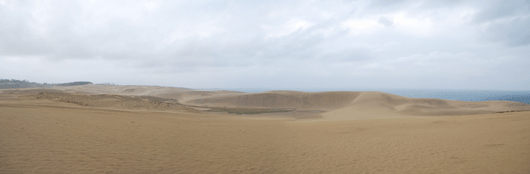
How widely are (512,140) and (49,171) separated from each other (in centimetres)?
1395

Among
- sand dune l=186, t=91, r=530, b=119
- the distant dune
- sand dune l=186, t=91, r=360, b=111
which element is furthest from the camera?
sand dune l=186, t=91, r=360, b=111

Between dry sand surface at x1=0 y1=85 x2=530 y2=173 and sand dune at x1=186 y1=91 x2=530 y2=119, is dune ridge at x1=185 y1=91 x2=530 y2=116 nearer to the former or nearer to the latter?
sand dune at x1=186 y1=91 x2=530 y2=119

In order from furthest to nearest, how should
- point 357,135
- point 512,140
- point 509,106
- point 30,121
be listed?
1. point 509,106
2. point 357,135
3. point 30,121
4. point 512,140

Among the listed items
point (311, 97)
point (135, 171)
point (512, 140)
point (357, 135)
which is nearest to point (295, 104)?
point (311, 97)

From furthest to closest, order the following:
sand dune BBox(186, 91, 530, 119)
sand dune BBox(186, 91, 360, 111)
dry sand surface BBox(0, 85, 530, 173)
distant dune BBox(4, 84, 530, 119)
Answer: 1. sand dune BBox(186, 91, 360, 111)
2. sand dune BBox(186, 91, 530, 119)
3. distant dune BBox(4, 84, 530, 119)
4. dry sand surface BBox(0, 85, 530, 173)

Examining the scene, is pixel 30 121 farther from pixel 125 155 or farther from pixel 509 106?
pixel 509 106

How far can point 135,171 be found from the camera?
625cm

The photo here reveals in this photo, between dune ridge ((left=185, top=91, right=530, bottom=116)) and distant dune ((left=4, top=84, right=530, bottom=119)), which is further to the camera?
dune ridge ((left=185, top=91, right=530, bottom=116))

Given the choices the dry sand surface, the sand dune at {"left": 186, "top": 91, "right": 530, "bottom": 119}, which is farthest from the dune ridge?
the dry sand surface

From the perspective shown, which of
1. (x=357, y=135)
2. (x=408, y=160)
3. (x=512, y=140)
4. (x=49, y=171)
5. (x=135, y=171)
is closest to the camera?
(x=49, y=171)

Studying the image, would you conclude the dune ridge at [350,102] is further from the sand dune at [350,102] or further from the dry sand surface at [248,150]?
the dry sand surface at [248,150]

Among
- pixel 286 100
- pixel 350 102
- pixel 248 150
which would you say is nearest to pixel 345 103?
pixel 350 102

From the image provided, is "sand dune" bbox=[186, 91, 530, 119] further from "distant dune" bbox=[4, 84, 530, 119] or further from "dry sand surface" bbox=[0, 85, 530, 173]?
"dry sand surface" bbox=[0, 85, 530, 173]

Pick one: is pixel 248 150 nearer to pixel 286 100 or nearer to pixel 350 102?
pixel 350 102
